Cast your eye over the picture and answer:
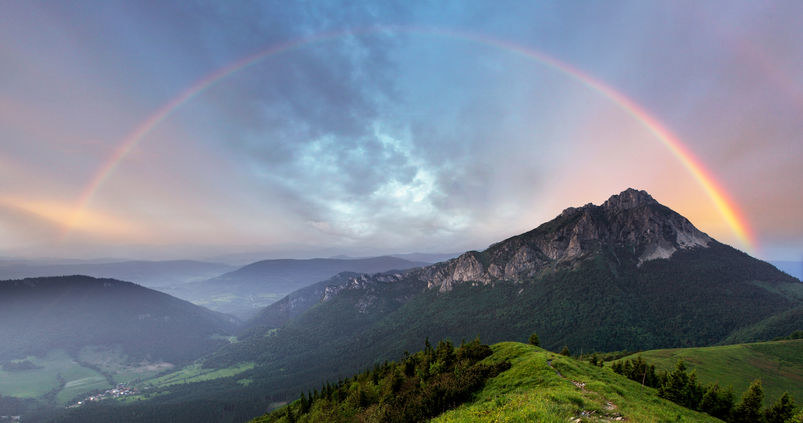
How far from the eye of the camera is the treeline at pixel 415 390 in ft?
150

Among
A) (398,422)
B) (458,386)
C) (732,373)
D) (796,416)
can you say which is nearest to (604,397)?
(458,386)

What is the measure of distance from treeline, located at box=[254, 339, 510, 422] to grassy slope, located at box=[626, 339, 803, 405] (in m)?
91.1

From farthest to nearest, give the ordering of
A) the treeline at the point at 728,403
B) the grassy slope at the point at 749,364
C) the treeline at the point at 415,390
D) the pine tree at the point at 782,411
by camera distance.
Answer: the grassy slope at the point at 749,364
the treeline at the point at 728,403
the pine tree at the point at 782,411
the treeline at the point at 415,390

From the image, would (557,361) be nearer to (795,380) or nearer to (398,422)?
(398,422)

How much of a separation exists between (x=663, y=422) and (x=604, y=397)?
7.33 m

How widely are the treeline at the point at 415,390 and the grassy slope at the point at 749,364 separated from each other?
9106 cm

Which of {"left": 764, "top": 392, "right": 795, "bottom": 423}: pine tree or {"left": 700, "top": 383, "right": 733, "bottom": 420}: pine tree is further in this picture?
{"left": 700, "top": 383, "right": 733, "bottom": 420}: pine tree

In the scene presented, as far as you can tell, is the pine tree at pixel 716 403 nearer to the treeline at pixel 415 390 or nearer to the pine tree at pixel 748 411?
the pine tree at pixel 748 411

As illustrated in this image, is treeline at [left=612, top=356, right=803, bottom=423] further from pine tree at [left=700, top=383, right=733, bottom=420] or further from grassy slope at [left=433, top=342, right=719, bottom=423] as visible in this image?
grassy slope at [left=433, top=342, right=719, bottom=423]

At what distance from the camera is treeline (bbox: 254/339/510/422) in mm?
45781

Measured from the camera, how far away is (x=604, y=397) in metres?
34.0

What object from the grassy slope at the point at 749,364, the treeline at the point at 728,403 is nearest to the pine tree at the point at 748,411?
the treeline at the point at 728,403

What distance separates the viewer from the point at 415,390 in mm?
57250

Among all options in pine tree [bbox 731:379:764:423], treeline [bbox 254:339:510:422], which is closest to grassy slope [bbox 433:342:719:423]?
treeline [bbox 254:339:510:422]
